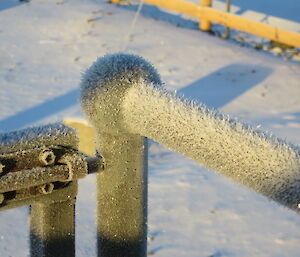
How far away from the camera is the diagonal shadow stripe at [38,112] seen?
4979 millimetres

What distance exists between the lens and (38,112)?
531cm

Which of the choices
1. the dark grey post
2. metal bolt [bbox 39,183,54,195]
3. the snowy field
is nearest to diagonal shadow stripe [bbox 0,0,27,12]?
the snowy field

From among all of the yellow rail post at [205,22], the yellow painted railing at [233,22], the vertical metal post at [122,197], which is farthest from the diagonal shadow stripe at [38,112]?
the vertical metal post at [122,197]

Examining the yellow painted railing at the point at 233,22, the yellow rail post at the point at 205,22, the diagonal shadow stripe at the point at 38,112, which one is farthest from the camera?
the yellow rail post at the point at 205,22

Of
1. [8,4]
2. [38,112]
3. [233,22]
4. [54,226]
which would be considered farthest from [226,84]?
[54,226]

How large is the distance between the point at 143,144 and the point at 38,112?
13.1ft

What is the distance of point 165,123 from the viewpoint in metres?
1.20

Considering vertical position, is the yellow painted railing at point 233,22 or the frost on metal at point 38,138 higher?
the frost on metal at point 38,138

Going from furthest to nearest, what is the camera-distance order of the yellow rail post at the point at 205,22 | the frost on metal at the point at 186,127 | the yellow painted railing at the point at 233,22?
the yellow rail post at the point at 205,22, the yellow painted railing at the point at 233,22, the frost on metal at the point at 186,127

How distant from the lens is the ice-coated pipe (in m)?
0.99

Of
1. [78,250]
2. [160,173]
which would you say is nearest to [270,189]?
[78,250]

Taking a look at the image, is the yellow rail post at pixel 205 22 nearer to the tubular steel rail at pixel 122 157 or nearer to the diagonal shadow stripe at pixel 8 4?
the diagonal shadow stripe at pixel 8 4

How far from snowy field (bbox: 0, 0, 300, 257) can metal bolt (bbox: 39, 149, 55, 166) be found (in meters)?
0.63

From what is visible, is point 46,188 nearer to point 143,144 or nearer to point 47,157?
point 47,157
